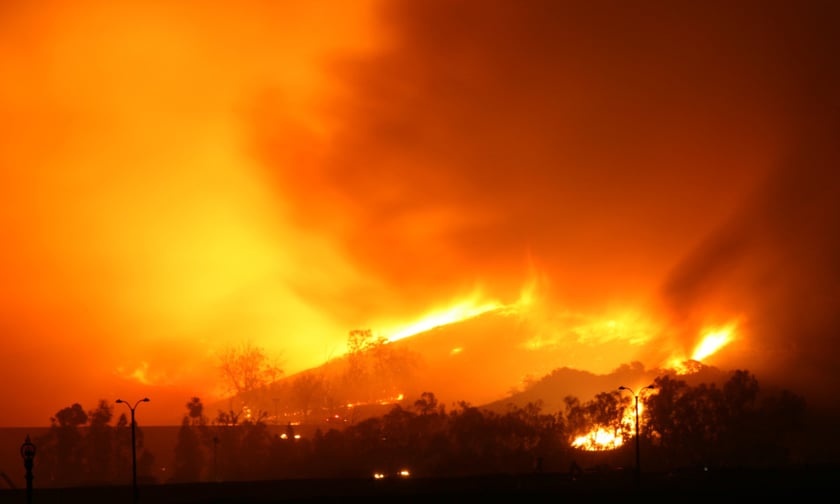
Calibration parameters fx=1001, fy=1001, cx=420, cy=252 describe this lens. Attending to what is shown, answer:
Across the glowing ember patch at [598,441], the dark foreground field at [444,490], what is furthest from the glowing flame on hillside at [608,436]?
the dark foreground field at [444,490]

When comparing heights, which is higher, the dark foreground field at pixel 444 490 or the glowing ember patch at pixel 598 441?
the glowing ember patch at pixel 598 441

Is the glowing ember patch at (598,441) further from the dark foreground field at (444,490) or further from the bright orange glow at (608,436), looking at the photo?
the dark foreground field at (444,490)

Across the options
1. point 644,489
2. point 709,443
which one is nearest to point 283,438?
point 709,443

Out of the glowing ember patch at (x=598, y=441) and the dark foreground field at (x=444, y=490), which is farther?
the glowing ember patch at (x=598, y=441)

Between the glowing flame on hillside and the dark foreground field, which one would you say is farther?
the glowing flame on hillside

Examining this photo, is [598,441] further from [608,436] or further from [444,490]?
[444,490]

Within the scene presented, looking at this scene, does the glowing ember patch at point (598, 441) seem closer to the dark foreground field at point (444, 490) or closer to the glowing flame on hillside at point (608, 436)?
the glowing flame on hillside at point (608, 436)

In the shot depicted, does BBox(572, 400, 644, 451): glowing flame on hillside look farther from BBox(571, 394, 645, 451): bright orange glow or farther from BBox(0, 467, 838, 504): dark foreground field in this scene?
BBox(0, 467, 838, 504): dark foreground field

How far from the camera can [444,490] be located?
8325 cm

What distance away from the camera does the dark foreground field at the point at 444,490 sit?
7831 cm

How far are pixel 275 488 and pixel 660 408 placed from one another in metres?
73.7

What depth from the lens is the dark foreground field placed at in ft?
257

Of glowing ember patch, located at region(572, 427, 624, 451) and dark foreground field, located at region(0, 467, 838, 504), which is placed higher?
glowing ember patch, located at region(572, 427, 624, 451)

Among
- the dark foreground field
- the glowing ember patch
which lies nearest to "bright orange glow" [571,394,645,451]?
the glowing ember patch
